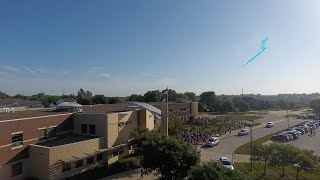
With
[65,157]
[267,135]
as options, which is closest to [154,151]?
[65,157]

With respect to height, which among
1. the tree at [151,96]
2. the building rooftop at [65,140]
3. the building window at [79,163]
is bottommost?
the building window at [79,163]

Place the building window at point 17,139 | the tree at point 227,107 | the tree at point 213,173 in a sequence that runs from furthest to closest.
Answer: the tree at point 227,107
the building window at point 17,139
the tree at point 213,173

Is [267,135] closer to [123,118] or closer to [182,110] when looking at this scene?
[182,110]

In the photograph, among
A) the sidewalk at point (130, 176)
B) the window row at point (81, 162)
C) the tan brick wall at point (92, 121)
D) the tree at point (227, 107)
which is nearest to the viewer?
the window row at point (81, 162)

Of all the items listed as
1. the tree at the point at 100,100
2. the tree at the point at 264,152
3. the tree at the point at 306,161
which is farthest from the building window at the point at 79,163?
the tree at the point at 100,100

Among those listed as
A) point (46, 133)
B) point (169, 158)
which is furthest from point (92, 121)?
point (169, 158)

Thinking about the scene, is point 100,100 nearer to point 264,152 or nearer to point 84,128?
point 84,128

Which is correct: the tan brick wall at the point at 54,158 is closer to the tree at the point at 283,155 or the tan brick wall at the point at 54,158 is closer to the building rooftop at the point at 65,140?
the building rooftop at the point at 65,140

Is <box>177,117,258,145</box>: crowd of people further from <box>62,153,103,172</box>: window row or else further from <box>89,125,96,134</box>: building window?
<box>62,153,103,172</box>: window row
